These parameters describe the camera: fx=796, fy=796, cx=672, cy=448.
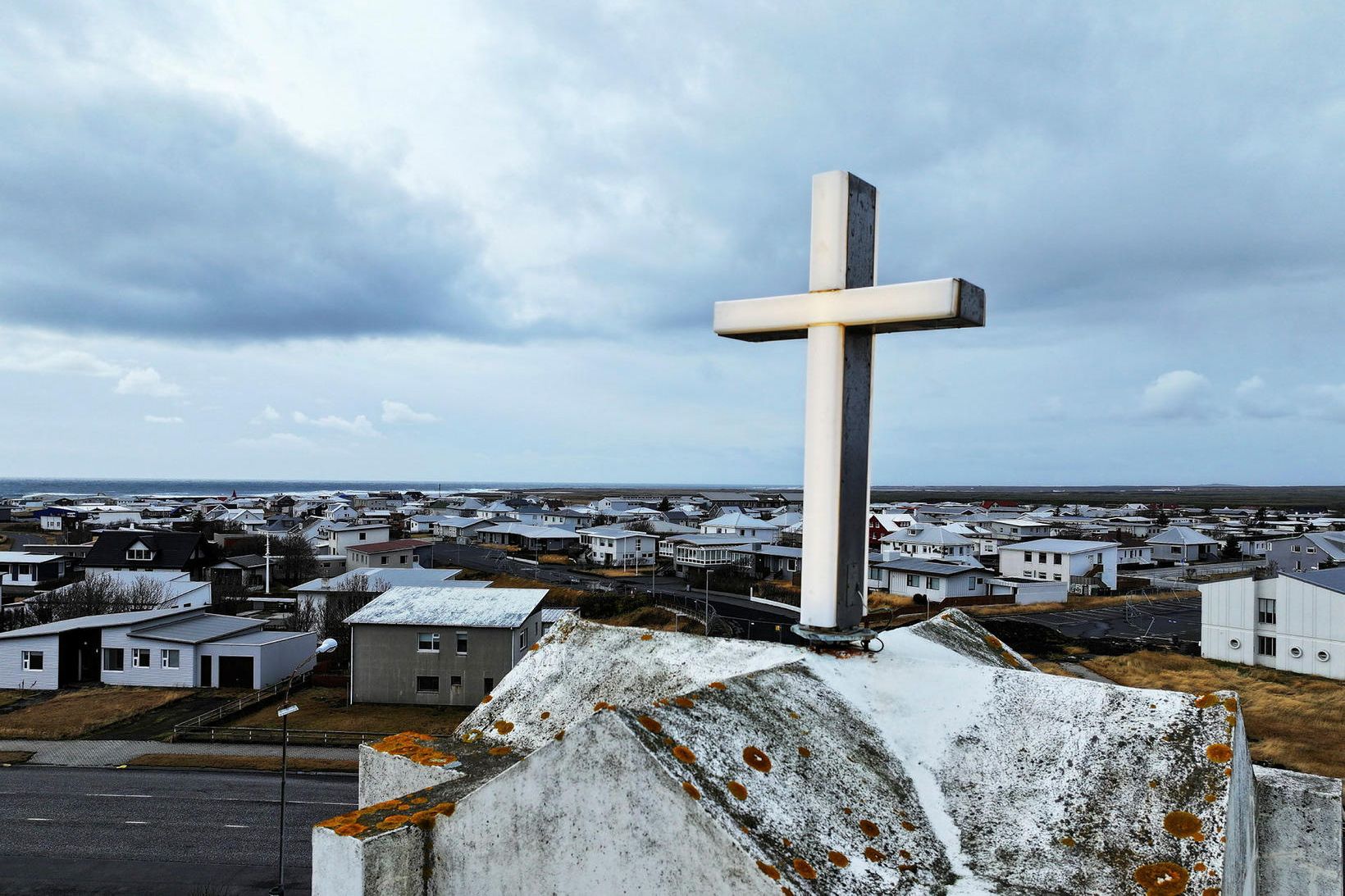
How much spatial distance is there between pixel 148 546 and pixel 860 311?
2705 inches

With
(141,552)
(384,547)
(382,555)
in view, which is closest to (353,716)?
(382,555)

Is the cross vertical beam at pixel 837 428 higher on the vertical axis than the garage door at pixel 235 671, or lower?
higher

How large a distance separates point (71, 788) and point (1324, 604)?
51363mm

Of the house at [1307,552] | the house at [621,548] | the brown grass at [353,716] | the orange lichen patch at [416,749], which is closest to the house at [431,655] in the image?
the brown grass at [353,716]

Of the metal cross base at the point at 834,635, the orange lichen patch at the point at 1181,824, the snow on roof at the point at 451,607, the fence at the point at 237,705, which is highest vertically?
the metal cross base at the point at 834,635

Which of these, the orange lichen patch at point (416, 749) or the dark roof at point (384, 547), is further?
the dark roof at point (384, 547)

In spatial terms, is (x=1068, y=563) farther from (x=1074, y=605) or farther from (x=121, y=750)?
Answer: (x=121, y=750)

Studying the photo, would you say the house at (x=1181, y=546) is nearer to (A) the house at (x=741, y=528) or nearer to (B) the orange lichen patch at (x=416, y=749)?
(A) the house at (x=741, y=528)

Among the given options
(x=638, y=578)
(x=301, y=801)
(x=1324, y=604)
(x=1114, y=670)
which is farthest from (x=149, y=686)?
(x=1324, y=604)

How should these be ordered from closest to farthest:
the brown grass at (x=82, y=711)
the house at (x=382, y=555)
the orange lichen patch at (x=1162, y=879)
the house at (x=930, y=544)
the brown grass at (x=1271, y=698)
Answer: the orange lichen patch at (x=1162, y=879) < the brown grass at (x=1271, y=698) < the brown grass at (x=82, y=711) < the house at (x=382, y=555) < the house at (x=930, y=544)

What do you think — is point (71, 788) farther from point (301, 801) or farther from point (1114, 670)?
point (1114, 670)

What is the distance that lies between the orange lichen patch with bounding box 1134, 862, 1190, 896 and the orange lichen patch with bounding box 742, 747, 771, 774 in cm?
137

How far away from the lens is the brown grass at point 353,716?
31.0 meters

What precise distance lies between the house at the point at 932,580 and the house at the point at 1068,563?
9185 millimetres
